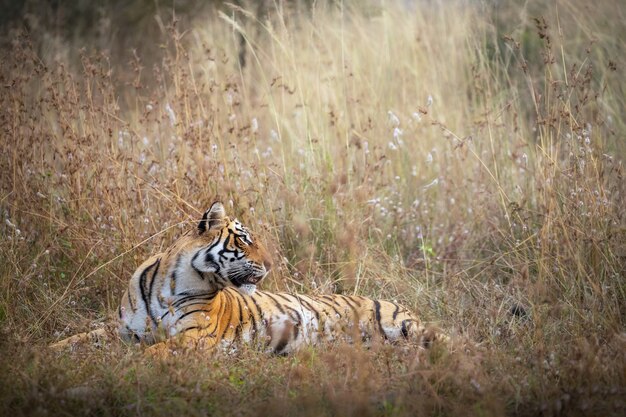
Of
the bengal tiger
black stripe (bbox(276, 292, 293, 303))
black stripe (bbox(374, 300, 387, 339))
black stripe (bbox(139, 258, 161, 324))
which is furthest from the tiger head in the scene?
black stripe (bbox(374, 300, 387, 339))

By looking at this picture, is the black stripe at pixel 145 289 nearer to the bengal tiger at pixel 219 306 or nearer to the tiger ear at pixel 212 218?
the bengal tiger at pixel 219 306

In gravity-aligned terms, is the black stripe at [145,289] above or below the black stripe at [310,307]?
above

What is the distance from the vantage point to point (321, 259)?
6418mm

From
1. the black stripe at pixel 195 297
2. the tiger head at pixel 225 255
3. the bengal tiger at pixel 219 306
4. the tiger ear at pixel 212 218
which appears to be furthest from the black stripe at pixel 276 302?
the tiger ear at pixel 212 218

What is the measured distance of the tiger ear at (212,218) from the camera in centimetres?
514

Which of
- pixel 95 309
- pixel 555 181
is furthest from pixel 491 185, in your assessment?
pixel 95 309

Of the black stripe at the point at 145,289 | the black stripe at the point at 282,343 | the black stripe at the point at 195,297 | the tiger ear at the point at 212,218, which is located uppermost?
the tiger ear at the point at 212,218

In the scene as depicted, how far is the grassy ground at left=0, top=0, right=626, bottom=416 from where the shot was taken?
4012 mm

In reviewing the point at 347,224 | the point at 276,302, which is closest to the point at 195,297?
the point at 276,302

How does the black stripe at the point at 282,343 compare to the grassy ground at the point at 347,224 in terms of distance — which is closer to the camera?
the grassy ground at the point at 347,224

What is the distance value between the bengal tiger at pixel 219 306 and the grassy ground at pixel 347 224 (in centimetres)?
27

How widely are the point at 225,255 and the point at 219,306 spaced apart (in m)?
0.34

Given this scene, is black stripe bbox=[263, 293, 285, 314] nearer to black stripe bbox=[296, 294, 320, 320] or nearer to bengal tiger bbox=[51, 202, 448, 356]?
bengal tiger bbox=[51, 202, 448, 356]

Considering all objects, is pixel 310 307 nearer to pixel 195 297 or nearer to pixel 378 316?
pixel 378 316
